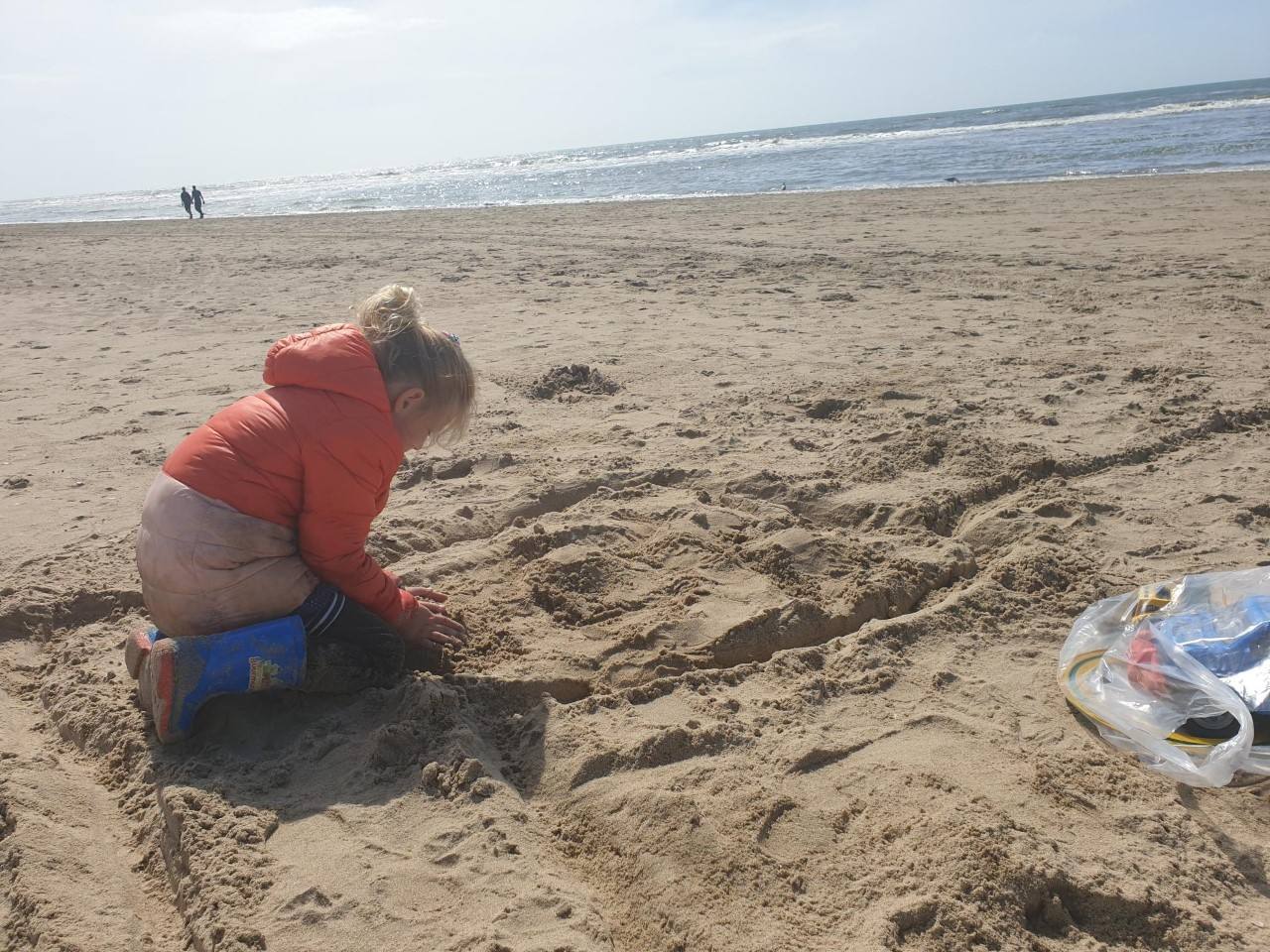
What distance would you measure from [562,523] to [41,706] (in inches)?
64.3

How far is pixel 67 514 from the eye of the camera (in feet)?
11.8

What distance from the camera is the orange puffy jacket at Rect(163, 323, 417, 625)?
7.68ft

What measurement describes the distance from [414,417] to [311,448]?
282 millimetres

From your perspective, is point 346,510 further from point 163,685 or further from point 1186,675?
point 1186,675

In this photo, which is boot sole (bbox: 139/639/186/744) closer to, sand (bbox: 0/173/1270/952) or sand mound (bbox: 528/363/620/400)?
sand (bbox: 0/173/1270/952)

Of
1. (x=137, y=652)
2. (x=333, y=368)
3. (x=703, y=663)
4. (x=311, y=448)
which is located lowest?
(x=703, y=663)

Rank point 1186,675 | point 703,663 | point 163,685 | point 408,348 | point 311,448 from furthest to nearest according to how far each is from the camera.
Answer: point 703,663 < point 408,348 < point 311,448 < point 163,685 < point 1186,675

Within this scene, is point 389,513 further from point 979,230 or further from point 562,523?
point 979,230

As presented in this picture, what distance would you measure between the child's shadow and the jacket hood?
0.78 metres

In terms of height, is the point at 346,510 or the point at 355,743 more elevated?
the point at 346,510

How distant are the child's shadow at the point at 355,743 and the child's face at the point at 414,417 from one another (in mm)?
653

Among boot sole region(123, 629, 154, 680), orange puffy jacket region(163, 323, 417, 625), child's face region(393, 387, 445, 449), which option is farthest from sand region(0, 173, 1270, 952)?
child's face region(393, 387, 445, 449)

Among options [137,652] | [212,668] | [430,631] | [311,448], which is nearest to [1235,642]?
[430,631]

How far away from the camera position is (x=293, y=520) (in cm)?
246
